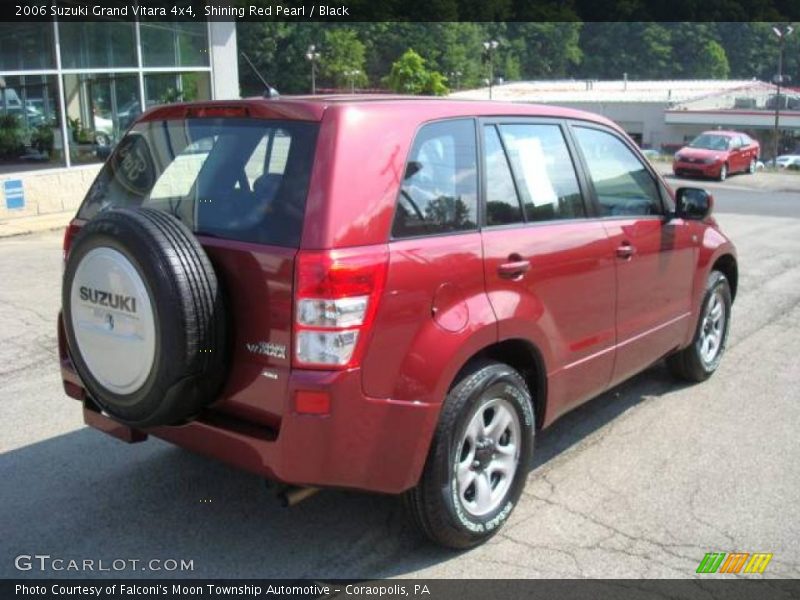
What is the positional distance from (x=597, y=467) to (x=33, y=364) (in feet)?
13.1

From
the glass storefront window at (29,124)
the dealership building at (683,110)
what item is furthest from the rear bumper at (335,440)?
the dealership building at (683,110)

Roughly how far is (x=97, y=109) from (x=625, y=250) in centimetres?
1293

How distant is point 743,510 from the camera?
365cm

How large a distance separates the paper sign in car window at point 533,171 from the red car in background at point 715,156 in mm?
28899

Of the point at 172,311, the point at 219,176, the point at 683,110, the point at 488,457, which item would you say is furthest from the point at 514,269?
the point at 683,110

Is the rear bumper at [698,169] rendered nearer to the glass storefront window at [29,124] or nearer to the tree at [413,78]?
the glass storefront window at [29,124]

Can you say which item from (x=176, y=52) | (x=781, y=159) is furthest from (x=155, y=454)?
(x=781, y=159)

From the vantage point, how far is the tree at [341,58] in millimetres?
98938

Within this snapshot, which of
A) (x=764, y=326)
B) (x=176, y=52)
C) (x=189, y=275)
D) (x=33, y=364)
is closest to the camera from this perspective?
(x=189, y=275)

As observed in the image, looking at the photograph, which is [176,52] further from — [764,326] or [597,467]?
[597,467]

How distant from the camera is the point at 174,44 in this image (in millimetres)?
15625

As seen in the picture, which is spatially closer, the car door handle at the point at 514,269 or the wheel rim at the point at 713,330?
the car door handle at the point at 514,269

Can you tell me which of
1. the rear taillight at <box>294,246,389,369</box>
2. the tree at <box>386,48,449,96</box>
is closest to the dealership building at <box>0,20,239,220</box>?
the rear taillight at <box>294,246,389,369</box>

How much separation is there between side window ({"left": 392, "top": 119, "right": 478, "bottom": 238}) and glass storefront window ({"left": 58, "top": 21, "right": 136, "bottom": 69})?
12.5m
